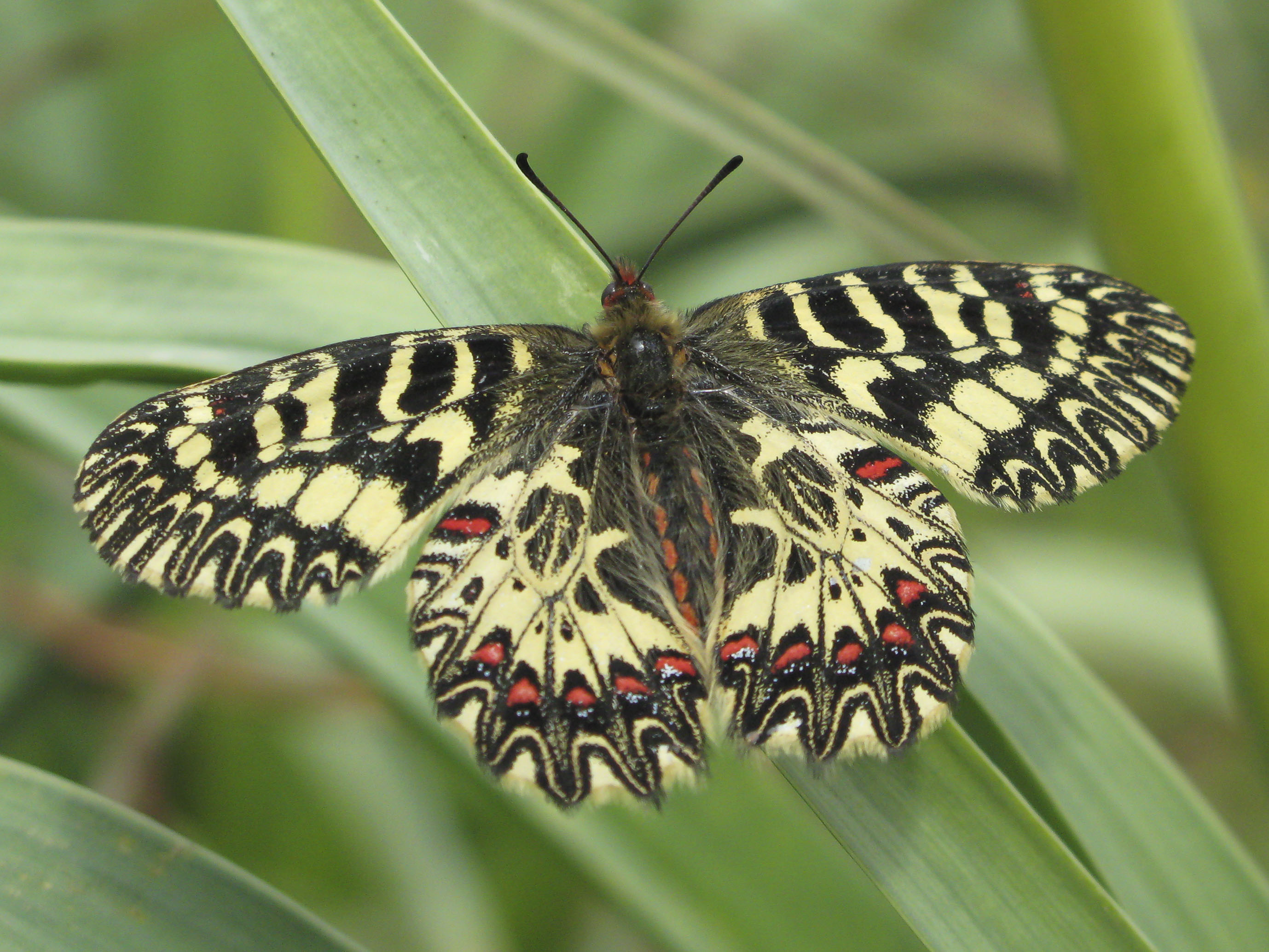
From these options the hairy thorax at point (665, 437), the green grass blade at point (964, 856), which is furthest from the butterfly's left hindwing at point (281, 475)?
the green grass blade at point (964, 856)

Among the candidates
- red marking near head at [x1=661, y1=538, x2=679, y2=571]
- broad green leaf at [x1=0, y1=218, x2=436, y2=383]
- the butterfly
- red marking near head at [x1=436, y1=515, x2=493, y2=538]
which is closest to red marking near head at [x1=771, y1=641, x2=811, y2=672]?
the butterfly

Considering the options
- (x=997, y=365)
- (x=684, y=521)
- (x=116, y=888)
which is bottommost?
(x=116, y=888)

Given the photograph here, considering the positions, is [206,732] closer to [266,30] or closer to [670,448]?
[670,448]

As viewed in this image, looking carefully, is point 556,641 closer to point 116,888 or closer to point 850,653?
point 850,653

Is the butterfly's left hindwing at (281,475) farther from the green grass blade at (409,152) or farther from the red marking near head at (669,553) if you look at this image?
the red marking near head at (669,553)

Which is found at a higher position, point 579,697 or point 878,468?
point 878,468

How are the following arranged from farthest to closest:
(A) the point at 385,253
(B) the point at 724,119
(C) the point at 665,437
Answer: (A) the point at 385,253 < (B) the point at 724,119 < (C) the point at 665,437

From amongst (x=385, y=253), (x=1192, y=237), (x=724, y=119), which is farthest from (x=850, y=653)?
(x=385, y=253)

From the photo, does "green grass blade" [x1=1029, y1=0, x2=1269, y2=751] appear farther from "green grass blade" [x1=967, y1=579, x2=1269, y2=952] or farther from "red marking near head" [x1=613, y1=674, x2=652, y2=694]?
"red marking near head" [x1=613, y1=674, x2=652, y2=694]
